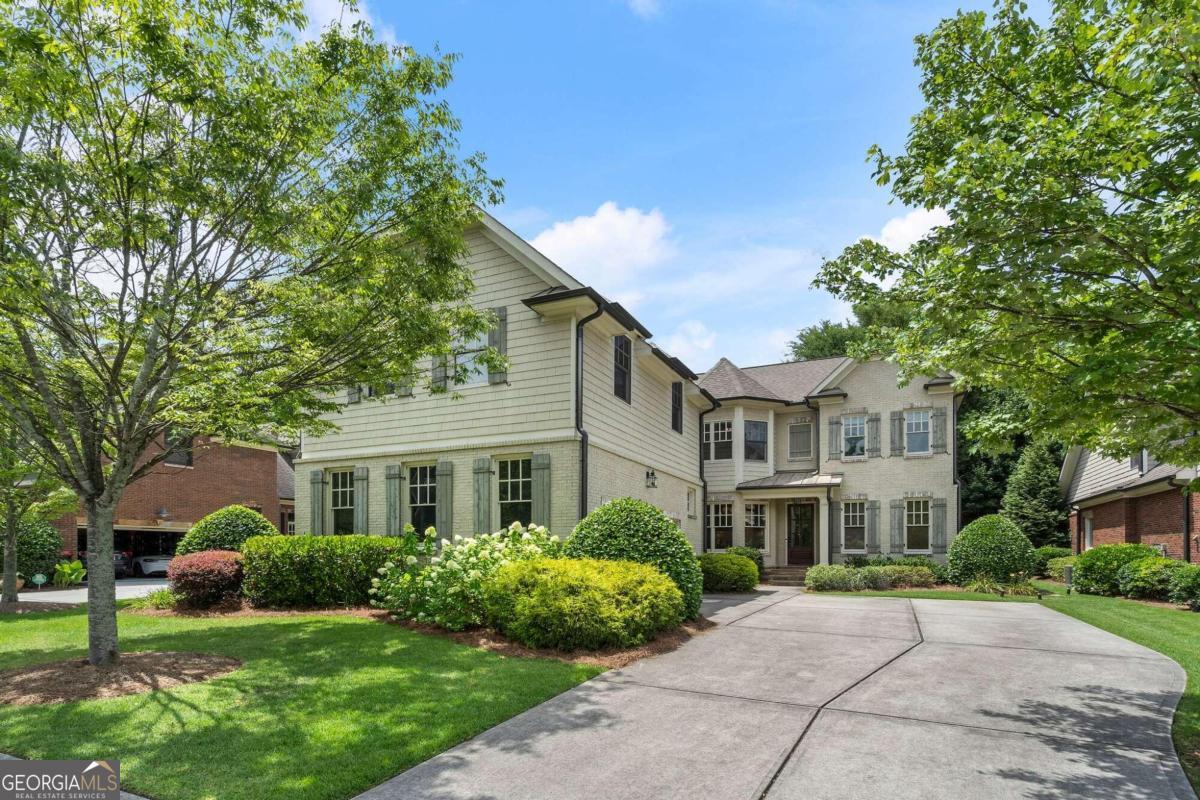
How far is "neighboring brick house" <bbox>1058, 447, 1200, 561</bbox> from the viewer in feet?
52.0

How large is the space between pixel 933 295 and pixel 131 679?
8.17m

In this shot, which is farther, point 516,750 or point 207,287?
point 207,287

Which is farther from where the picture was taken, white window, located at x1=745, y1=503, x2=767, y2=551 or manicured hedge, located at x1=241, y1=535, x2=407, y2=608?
white window, located at x1=745, y1=503, x2=767, y2=551

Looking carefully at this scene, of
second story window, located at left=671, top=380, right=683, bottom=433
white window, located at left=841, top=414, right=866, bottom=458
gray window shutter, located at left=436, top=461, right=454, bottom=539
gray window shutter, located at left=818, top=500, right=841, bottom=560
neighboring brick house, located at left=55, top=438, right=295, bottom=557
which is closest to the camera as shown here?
gray window shutter, located at left=436, top=461, right=454, bottom=539

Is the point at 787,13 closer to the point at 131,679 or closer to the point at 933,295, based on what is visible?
the point at 933,295

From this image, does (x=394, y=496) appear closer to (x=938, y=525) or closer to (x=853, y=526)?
(x=853, y=526)

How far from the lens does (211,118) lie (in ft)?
22.9

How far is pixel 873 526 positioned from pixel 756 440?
455 cm

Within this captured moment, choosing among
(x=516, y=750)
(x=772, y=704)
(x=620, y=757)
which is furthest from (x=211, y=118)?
(x=772, y=704)

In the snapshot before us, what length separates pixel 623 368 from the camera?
15734 millimetres

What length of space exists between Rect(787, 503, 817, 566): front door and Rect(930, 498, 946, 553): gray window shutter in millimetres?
3501

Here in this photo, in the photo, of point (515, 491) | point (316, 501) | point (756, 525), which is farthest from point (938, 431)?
point (316, 501)

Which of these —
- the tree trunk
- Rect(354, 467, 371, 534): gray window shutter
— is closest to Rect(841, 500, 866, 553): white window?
Rect(354, 467, 371, 534): gray window shutter

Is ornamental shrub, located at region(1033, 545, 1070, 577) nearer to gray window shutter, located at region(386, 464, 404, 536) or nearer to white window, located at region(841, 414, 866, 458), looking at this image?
white window, located at region(841, 414, 866, 458)
